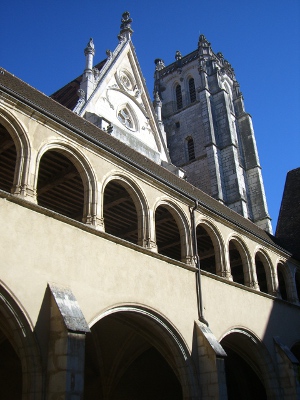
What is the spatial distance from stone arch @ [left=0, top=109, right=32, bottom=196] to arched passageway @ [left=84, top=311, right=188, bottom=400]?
4280mm

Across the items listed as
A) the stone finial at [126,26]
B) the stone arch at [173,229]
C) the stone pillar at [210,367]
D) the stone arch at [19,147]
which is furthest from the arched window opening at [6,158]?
the stone finial at [126,26]

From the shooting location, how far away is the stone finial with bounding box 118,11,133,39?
75.0 ft

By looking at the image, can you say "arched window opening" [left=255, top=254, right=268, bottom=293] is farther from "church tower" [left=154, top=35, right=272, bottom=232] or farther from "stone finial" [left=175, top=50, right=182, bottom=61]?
"stone finial" [left=175, top=50, right=182, bottom=61]

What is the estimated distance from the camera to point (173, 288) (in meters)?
10.6

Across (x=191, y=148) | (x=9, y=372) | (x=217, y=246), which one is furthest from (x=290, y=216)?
(x=191, y=148)

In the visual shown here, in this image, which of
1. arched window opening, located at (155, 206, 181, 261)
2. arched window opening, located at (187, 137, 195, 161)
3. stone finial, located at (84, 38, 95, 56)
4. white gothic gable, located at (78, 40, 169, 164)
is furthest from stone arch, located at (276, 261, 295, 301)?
arched window opening, located at (187, 137, 195, 161)

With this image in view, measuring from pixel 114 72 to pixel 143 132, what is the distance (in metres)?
2.99

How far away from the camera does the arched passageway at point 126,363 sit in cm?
1133

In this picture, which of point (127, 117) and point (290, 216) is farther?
point (127, 117)

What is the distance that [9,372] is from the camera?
11.8 meters

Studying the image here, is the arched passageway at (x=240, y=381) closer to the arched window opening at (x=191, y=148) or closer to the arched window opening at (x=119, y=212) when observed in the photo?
the arched window opening at (x=119, y=212)

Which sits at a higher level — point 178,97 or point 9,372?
point 178,97

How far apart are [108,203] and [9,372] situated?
4897 mm

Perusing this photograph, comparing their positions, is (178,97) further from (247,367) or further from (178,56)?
(247,367)
